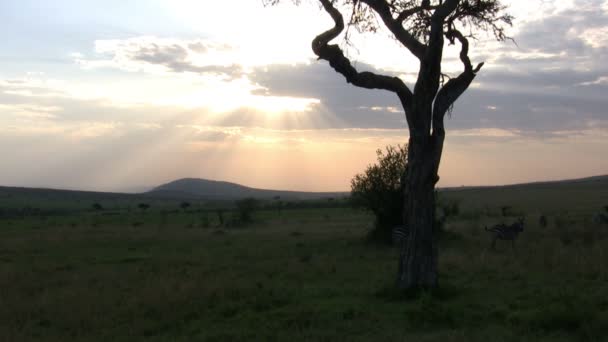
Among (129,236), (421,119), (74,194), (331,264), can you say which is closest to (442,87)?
(421,119)

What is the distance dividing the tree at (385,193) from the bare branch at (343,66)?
47.0 ft

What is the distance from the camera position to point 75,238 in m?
35.0

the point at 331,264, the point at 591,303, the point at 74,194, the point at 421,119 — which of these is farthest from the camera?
the point at 74,194

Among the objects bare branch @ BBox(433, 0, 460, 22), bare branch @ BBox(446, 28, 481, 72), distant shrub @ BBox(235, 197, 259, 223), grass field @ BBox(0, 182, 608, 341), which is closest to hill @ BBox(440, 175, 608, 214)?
distant shrub @ BBox(235, 197, 259, 223)

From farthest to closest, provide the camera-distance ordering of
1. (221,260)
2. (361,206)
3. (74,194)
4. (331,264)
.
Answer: (74,194)
(361,206)
(221,260)
(331,264)

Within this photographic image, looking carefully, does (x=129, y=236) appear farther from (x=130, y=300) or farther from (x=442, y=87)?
(x=442, y=87)

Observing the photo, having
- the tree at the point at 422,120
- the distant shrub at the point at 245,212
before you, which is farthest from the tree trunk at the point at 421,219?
the distant shrub at the point at 245,212

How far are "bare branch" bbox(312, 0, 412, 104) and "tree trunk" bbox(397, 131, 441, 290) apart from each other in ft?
4.22

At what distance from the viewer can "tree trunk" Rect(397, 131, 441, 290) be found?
13.1 metres

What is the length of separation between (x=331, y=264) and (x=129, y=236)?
2106 centimetres

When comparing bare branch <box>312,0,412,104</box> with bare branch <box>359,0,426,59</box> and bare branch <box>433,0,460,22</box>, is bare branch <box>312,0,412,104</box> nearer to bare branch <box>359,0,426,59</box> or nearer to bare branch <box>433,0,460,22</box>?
bare branch <box>359,0,426,59</box>

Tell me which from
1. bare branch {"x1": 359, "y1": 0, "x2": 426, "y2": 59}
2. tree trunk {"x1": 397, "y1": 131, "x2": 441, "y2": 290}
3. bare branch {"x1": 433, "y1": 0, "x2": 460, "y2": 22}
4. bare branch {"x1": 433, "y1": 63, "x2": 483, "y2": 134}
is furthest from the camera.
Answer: bare branch {"x1": 359, "y1": 0, "x2": 426, "y2": 59}

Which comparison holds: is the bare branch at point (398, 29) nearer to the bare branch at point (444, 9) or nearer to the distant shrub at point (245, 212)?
the bare branch at point (444, 9)

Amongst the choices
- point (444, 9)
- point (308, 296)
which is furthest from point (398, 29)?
point (308, 296)
